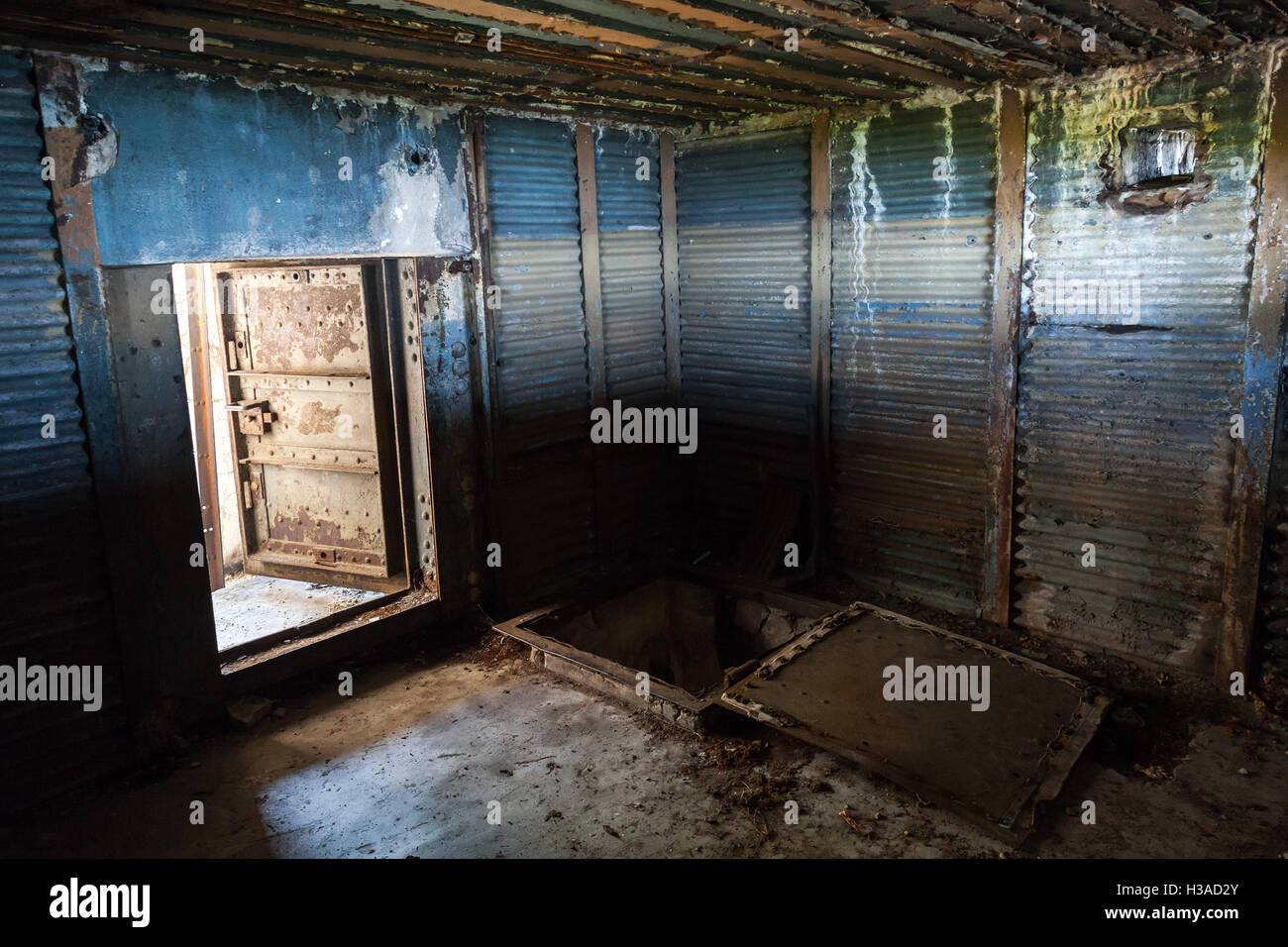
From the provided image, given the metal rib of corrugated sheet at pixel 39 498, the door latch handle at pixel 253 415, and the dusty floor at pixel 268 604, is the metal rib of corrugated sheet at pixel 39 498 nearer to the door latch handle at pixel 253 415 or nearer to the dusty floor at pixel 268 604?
the dusty floor at pixel 268 604

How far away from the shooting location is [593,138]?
6.51 m

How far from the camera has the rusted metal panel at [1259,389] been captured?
179 inches

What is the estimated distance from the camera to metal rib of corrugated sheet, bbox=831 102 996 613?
5.75m

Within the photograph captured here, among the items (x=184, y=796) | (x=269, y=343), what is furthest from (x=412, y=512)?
(x=184, y=796)

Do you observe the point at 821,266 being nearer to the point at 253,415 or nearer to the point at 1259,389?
the point at 1259,389

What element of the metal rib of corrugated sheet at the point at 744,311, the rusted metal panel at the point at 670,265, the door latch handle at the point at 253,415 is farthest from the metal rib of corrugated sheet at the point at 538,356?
the door latch handle at the point at 253,415

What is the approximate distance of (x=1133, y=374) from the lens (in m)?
5.22

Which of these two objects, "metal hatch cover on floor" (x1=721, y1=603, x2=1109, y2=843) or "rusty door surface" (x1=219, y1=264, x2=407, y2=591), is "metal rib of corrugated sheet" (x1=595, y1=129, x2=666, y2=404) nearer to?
"rusty door surface" (x1=219, y1=264, x2=407, y2=591)

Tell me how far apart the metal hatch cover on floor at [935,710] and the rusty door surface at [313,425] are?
3.03 metres

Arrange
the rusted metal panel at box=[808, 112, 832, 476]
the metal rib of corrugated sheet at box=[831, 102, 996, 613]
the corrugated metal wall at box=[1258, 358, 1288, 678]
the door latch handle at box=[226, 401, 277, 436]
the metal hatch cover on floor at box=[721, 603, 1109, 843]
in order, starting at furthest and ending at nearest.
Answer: the door latch handle at box=[226, 401, 277, 436] < the rusted metal panel at box=[808, 112, 832, 476] < the metal rib of corrugated sheet at box=[831, 102, 996, 613] < the corrugated metal wall at box=[1258, 358, 1288, 678] < the metal hatch cover on floor at box=[721, 603, 1109, 843]

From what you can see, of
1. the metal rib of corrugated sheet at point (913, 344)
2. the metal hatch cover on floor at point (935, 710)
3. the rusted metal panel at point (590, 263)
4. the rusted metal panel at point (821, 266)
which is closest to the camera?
the metal hatch cover on floor at point (935, 710)

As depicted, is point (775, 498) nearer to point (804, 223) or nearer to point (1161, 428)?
point (804, 223)

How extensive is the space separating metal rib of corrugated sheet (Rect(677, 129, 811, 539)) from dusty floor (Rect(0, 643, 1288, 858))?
2842mm

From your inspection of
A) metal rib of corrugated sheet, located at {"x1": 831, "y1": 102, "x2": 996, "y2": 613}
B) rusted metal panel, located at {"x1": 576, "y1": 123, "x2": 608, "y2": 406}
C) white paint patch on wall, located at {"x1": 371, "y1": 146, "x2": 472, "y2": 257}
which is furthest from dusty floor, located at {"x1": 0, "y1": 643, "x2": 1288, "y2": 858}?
white paint patch on wall, located at {"x1": 371, "y1": 146, "x2": 472, "y2": 257}
